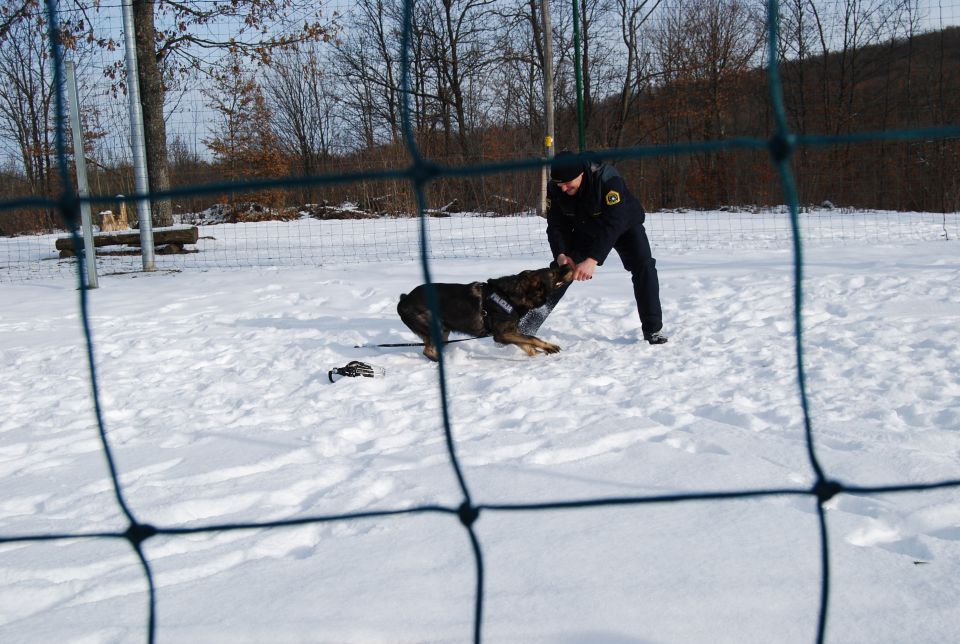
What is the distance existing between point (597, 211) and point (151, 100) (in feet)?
28.4

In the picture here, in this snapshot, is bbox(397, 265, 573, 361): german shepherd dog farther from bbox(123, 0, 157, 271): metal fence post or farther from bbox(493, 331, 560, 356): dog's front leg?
bbox(123, 0, 157, 271): metal fence post

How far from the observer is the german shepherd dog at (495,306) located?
4.48 metres

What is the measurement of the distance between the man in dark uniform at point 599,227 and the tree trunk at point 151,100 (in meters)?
7.77

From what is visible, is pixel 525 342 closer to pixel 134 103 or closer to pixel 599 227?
pixel 599 227

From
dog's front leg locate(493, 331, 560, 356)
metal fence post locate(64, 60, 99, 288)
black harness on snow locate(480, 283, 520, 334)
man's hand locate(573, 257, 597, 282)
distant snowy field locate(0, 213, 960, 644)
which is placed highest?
metal fence post locate(64, 60, 99, 288)

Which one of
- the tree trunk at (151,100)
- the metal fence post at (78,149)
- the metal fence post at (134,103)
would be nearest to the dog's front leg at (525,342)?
the metal fence post at (78,149)

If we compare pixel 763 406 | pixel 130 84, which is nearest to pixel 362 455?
pixel 763 406

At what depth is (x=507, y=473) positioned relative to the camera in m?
2.66

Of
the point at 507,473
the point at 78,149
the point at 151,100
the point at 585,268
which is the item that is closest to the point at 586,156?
the point at 507,473

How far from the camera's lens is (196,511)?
2535mm

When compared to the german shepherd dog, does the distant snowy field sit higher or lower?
→ lower

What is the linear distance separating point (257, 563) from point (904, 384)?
3032 mm

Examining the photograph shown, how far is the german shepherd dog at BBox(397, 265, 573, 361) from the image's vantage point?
448cm

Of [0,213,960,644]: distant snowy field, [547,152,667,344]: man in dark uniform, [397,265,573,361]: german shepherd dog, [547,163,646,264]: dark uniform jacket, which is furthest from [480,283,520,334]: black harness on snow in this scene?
[547,163,646,264]: dark uniform jacket
